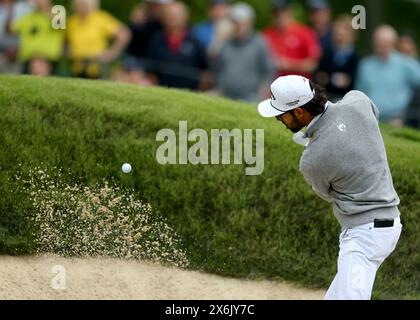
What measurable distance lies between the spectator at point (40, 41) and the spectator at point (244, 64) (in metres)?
2.07

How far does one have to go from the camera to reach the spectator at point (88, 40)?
15.3 metres

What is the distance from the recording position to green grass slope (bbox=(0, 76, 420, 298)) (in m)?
11.6

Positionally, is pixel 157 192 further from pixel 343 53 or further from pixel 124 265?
pixel 343 53

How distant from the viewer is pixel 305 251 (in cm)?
1171

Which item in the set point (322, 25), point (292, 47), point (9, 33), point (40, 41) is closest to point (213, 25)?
point (292, 47)

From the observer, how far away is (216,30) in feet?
53.1

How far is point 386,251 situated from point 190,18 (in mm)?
13177

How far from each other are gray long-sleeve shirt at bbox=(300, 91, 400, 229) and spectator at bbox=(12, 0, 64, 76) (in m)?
6.46

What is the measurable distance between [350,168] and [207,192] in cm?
286

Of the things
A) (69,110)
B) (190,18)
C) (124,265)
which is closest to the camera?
(124,265)

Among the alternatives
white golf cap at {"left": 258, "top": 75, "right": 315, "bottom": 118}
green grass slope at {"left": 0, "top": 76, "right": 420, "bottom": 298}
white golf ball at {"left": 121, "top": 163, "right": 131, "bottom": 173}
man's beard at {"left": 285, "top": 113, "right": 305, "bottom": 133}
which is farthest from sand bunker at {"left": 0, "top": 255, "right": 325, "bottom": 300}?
white golf cap at {"left": 258, "top": 75, "right": 315, "bottom": 118}

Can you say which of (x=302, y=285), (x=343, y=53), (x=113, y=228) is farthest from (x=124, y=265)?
(x=343, y=53)

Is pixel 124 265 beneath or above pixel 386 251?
beneath

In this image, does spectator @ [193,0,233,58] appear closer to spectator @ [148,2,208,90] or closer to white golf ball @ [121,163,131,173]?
spectator @ [148,2,208,90]
